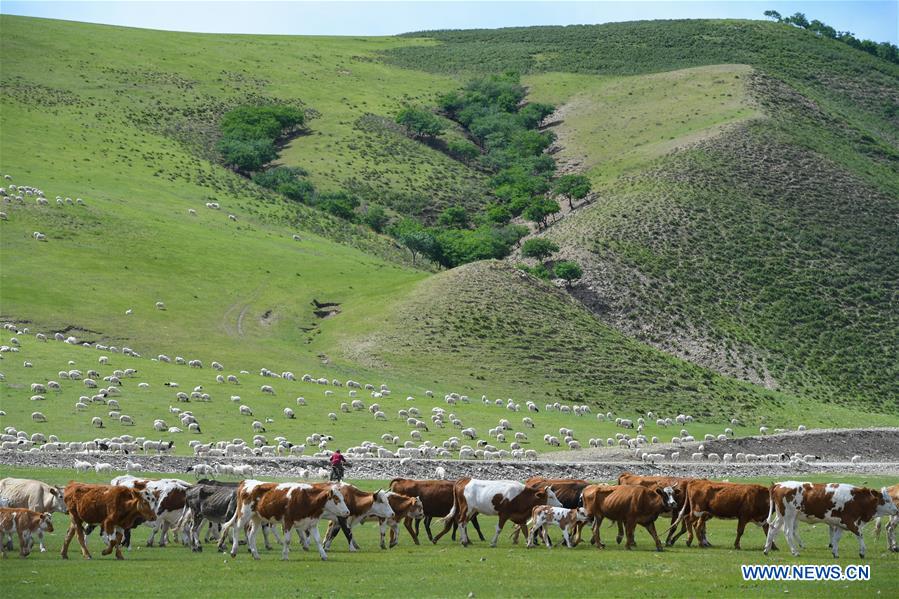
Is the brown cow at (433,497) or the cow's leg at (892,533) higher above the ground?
the brown cow at (433,497)

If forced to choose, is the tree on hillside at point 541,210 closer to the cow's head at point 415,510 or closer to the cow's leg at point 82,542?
the cow's head at point 415,510

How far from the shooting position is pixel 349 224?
14288 centimetres

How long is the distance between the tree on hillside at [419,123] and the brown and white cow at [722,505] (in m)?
156

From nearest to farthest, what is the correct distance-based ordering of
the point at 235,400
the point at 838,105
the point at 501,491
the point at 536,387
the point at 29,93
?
1. the point at 501,491
2. the point at 235,400
3. the point at 536,387
4. the point at 29,93
5. the point at 838,105

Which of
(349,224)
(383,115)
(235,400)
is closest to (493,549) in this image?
(235,400)

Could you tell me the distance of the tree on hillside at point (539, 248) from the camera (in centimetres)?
12400

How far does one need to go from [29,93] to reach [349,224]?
5070 cm

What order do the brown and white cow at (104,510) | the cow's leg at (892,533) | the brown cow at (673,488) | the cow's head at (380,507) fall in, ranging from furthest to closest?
the brown cow at (673,488) < the cow's head at (380,507) < the cow's leg at (892,533) < the brown and white cow at (104,510)

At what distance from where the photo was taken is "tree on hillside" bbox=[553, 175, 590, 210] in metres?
144

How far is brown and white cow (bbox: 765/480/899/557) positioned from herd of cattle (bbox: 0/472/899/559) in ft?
0.08

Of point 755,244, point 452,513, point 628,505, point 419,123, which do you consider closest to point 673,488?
point 628,505

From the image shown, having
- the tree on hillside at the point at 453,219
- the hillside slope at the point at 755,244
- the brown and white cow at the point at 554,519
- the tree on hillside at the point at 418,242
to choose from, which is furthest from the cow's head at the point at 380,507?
the tree on hillside at the point at 453,219

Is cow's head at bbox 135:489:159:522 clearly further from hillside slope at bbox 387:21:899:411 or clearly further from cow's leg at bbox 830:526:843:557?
hillside slope at bbox 387:21:899:411

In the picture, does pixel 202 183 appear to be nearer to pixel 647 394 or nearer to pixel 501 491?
pixel 647 394
